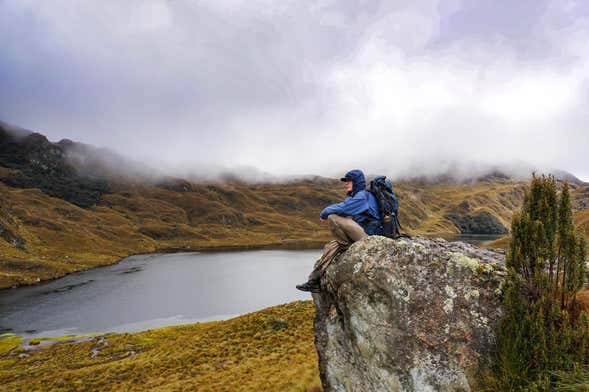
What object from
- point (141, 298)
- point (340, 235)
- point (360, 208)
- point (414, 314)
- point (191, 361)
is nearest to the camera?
point (414, 314)

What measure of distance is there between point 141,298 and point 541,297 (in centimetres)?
8521

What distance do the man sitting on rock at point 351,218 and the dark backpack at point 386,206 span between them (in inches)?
5.3

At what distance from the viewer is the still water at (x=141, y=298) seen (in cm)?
5934

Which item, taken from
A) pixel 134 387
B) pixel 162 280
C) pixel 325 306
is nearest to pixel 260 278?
pixel 162 280

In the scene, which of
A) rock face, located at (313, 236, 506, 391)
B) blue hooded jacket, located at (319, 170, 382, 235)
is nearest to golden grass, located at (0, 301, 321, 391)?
rock face, located at (313, 236, 506, 391)

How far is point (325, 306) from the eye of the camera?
386 inches

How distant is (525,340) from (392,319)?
2512 millimetres

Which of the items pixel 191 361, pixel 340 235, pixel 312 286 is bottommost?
pixel 191 361

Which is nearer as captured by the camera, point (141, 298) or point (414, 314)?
point (414, 314)

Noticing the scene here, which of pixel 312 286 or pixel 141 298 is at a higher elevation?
pixel 312 286

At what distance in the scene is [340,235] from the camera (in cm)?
906

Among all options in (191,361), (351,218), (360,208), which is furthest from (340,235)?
(191,361)

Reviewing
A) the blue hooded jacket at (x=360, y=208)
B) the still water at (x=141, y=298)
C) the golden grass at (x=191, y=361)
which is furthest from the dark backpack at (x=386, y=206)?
the still water at (x=141, y=298)

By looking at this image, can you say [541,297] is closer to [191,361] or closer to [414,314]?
[414,314]
